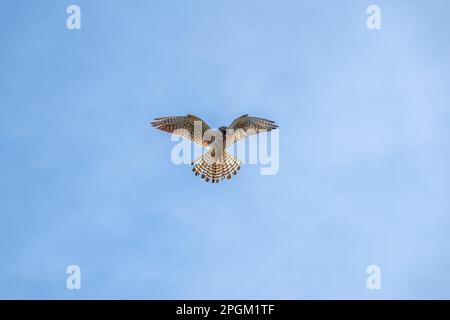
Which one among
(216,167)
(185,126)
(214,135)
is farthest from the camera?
(216,167)

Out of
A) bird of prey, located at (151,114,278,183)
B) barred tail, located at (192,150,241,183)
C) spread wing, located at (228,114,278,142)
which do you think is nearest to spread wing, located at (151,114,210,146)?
bird of prey, located at (151,114,278,183)

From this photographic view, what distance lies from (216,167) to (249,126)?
2151 mm

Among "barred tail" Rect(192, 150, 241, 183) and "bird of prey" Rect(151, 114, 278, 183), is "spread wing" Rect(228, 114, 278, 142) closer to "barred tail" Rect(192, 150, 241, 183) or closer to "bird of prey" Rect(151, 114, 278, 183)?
"bird of prey" Rect(151, 114, 278, 183)

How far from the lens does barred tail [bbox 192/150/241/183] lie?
28609 mm

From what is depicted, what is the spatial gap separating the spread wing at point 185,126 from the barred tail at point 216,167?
789mm

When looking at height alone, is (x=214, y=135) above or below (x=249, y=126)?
below

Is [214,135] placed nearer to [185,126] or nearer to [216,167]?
[185,126]

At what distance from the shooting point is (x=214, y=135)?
91.1 ft

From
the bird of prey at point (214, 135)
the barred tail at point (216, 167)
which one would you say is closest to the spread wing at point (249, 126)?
the bird of prey at point (214, 135)

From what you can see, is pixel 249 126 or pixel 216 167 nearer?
pixel 249 126

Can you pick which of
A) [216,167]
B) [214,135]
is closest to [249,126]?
[214,135]

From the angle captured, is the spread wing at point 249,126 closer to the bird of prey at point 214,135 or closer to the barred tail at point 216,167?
the bird of prey at point 214,135
